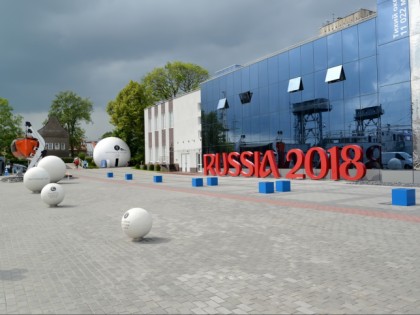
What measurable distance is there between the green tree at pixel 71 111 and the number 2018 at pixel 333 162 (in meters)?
80.1

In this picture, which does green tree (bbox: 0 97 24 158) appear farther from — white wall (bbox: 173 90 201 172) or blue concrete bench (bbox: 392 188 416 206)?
blue concrete bench (bbox: 392 188 416 206)

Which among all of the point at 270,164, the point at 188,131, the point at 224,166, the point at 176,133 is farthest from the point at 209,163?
the point at 176,133

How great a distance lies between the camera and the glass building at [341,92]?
23.7 metres

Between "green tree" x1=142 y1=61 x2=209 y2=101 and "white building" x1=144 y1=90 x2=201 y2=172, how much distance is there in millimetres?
14284

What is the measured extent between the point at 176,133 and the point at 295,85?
957 inches

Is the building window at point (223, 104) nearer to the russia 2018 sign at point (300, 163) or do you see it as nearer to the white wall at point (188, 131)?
the russia 2018 sign at point (300, 163)

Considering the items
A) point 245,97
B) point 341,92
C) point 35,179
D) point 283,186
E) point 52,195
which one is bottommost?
point 283,186

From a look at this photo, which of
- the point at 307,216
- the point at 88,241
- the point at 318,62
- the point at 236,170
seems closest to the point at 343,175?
the point at 318,62

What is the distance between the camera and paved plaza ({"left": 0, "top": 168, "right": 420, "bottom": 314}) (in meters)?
5.13

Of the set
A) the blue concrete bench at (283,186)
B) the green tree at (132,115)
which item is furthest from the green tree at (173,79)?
the blue concrete bench at (283,186)

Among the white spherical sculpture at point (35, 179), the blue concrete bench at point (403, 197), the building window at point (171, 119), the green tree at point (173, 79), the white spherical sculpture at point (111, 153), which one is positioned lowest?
the blue concrete bench at point (403, 197)

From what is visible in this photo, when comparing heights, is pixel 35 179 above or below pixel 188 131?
below

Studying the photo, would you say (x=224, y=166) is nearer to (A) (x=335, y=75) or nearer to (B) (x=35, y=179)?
(A) (x=335, y=75)

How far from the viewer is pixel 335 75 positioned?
2848 centimetres
